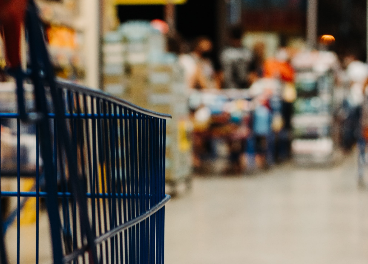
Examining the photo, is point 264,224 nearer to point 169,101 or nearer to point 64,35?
point 169,101

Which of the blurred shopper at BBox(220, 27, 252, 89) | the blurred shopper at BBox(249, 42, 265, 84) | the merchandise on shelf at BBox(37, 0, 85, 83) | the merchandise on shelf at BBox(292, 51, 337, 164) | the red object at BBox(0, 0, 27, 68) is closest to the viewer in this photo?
the red object at BBox(0, 0, 27, 68)

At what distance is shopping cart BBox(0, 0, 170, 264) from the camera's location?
1.21 metres

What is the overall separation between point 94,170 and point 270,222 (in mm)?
3925

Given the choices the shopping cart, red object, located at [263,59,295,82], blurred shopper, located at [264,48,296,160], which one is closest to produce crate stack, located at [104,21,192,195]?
blurred shopper, located at [264,48,296,160]

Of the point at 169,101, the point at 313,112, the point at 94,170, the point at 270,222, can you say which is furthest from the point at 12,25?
the point at 313,112

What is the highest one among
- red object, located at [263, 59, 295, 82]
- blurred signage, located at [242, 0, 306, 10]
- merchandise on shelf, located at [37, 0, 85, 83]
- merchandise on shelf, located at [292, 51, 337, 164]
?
blurred signage, located at [242, 0, 306, 10]

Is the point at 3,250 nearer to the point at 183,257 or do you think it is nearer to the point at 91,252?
the point at 91,252

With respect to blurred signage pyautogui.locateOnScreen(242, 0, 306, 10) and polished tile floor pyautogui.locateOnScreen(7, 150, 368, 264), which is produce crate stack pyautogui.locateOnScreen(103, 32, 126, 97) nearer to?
polished tile floor pyautogui.locateOnScreen(7, 150, 368, 264)

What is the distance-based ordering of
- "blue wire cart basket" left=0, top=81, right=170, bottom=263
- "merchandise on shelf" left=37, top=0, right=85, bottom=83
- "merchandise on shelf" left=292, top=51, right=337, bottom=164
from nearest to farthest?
"blue wire cart basket" left=0, top=81, right=170, bottom=263, "merchandise on shelf" left=37, top=0, right=85, bottom=83, "merchandise on shelf" left=292, top=51, right=337, bottom=164

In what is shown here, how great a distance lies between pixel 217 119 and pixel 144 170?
7.19 metres

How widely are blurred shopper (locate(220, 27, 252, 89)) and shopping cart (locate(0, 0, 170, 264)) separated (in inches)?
342

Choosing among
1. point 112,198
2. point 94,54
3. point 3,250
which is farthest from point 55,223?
point 94,54

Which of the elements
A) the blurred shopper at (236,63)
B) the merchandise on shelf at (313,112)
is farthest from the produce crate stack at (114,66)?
the merchandise on shelf at (313,112)

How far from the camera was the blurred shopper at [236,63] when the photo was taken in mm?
10695
